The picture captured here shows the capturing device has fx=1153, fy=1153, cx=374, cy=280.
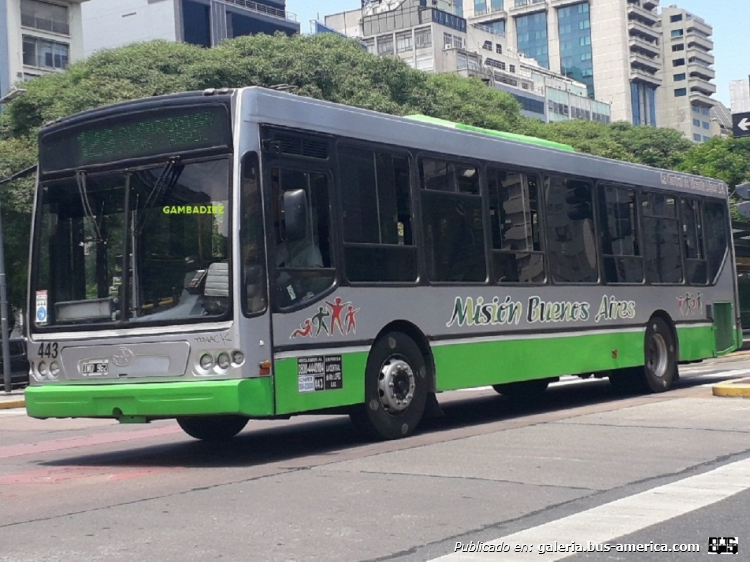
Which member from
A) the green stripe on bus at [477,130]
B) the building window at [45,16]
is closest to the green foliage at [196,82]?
the building window at [45,16]

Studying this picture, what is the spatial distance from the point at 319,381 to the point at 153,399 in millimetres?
1471

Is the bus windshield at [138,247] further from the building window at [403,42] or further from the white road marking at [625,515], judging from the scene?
the building window at [403,42]

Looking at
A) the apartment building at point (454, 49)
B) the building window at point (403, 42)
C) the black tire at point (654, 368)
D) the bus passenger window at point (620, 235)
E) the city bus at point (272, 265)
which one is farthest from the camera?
the building window at point (403, 42)

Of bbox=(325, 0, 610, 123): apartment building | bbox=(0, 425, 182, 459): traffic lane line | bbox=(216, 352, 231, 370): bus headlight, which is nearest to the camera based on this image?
bbox=(216, 352, 231, 370): bus headlight

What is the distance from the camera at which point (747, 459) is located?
9.44 metres

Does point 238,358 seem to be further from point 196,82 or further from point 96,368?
point 196,82

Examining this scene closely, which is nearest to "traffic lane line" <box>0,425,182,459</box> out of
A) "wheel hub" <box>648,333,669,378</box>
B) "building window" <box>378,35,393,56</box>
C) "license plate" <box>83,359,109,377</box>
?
"license plate" <box>83,359,109,377</box>

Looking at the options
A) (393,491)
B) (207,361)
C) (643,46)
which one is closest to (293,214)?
(207,361)

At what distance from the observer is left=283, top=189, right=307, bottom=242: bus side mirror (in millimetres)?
9961

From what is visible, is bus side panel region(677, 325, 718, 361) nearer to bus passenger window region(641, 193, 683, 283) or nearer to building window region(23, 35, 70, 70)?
bus passenger window region(641, 193, 683, 283)

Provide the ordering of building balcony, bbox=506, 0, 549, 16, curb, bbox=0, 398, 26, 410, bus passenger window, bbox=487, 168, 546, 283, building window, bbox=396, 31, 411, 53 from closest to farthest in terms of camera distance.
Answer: bus passenger window, bbox=487, 168, 546, 283
curb, bbox=0, 398, 26, 410
building window, bbox=396, 31, 411, 53
building balcony, bbox=506, 0, 549, 16

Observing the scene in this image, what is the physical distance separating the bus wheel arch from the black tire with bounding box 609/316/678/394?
5.28 meters

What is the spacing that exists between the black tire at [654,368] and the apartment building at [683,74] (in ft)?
497

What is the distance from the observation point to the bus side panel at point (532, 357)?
39.3ft
